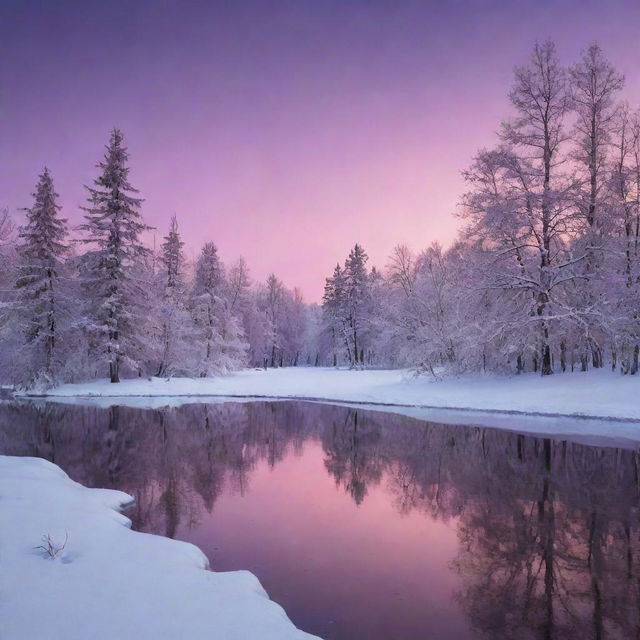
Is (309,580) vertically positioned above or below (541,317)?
below

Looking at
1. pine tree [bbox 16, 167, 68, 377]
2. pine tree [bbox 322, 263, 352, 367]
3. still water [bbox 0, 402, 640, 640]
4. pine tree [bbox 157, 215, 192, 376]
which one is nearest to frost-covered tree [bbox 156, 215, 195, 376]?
pine tree [bbox 157, 215, 192, 376]

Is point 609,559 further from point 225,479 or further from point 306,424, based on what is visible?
point 306,424

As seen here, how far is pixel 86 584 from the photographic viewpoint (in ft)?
16.6

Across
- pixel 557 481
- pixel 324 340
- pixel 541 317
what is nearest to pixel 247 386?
pixel 541 317

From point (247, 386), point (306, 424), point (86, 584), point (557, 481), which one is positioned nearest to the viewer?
point (86, 584)

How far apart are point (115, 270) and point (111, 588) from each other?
30584 mm

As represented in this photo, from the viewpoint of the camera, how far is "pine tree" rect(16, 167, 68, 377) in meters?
31.0

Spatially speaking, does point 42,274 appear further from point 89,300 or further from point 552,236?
point 552,236

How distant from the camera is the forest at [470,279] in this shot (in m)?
22.9

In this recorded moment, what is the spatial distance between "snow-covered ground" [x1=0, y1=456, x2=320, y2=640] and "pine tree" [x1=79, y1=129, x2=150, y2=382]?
25.7 m

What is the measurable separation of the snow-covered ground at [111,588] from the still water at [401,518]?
2.78 feet

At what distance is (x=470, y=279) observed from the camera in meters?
25.6

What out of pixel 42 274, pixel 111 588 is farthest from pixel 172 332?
pixel 111 588

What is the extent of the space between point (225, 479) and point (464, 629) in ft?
24.2
